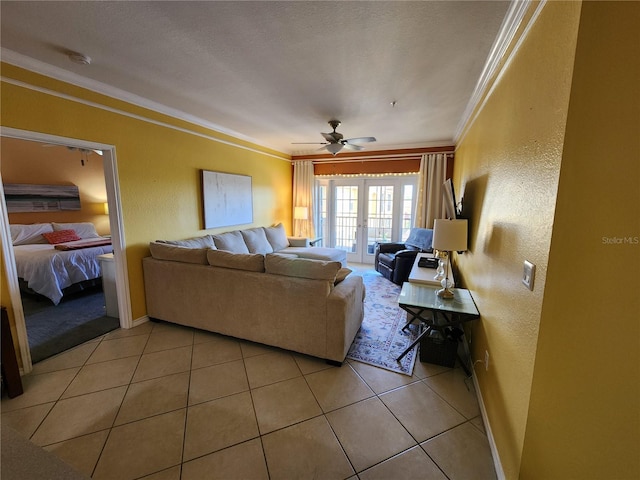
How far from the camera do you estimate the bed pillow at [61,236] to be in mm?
4621

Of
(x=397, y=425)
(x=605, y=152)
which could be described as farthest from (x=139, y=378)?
(x=605, y=152)

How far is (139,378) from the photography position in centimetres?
219

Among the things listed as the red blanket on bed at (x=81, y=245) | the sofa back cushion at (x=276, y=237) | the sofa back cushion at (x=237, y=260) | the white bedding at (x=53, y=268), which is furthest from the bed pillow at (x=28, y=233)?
the sofa back cushion at (x=237, y=260)

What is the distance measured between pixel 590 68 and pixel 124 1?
7.42 feet

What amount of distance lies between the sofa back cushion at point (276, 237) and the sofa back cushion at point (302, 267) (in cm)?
269

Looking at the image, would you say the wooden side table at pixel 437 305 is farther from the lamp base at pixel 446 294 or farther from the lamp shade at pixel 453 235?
the lamp shade at pixel 453 235

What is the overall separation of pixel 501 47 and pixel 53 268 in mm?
5486

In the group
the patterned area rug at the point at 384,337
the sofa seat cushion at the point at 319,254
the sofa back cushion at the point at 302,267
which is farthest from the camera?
the sofa seat cushion at the point at 319,254

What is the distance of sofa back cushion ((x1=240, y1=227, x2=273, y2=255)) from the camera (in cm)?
462

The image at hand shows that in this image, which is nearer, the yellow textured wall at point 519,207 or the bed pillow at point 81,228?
the yellow textured wall at point 519,207

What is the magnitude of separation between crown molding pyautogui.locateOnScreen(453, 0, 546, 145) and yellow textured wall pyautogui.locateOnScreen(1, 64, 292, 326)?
3453mm

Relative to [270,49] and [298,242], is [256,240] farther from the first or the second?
[270,49]

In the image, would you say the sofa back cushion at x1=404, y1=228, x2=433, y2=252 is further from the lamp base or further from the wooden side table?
the lamp base

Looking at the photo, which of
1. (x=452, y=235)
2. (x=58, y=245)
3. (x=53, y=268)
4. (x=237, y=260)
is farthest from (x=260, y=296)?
(x=58, y=245)
